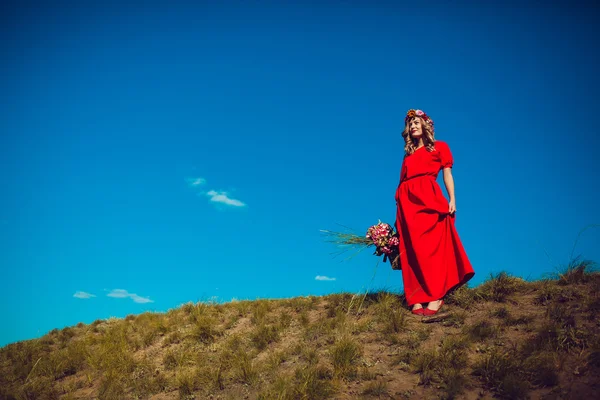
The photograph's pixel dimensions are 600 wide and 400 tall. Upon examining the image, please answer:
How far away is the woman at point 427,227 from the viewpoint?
22.3 feet

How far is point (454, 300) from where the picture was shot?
23.5ft

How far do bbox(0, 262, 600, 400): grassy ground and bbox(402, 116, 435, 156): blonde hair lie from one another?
2667mm

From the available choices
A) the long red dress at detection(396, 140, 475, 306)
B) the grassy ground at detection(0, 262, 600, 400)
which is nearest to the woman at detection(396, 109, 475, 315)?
the long red dress at detection(396, 140, 475, 306)

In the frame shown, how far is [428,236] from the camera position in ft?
22.7

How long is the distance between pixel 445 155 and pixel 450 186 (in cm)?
56

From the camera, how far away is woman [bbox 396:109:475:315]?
22.3 feet

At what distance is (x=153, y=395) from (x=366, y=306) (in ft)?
13.2

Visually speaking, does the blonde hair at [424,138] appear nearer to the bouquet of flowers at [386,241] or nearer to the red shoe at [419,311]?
the bouquet of flowers at [386,241]

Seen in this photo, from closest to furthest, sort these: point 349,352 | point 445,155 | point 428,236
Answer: point 349,352 → point 428,236 → point 445,155

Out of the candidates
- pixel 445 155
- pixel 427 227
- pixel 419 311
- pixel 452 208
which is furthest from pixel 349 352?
pixel 445 155

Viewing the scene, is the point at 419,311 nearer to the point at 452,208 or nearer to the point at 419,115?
the point at 452,208

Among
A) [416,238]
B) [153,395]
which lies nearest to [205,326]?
[153,395]

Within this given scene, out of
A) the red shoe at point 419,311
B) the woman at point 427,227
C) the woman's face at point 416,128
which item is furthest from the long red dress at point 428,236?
the woman's face at point 416,128

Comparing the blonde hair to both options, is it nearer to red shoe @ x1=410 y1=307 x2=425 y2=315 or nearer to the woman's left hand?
the woman's left hand
